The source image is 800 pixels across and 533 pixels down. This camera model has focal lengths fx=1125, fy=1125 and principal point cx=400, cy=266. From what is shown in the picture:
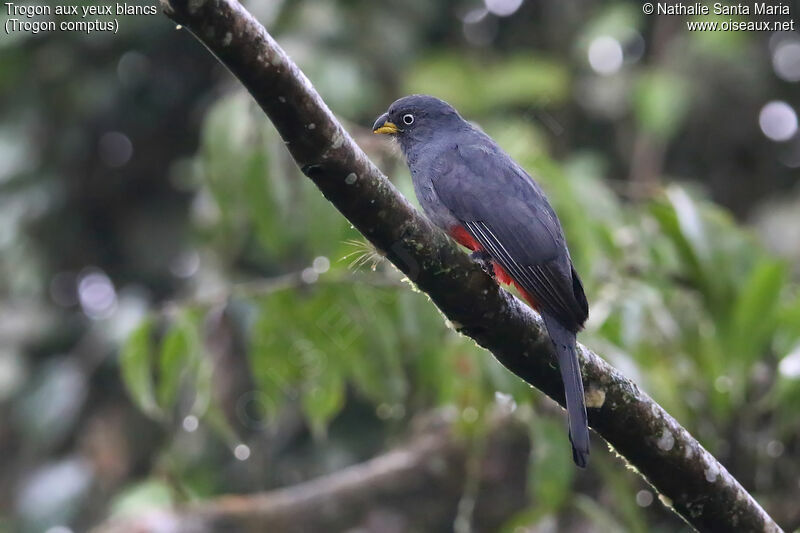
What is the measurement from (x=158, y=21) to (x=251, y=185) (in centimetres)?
365

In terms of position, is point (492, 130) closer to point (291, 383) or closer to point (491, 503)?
point (491, 503)

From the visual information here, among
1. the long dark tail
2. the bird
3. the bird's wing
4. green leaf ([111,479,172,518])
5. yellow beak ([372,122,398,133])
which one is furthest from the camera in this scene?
green leaf ([111,479,172,518])

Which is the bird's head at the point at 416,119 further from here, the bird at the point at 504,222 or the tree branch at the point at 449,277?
the tree branch at the point at 449,277

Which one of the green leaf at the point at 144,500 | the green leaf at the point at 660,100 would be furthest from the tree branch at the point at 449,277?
the green leaf at the point at 660,100

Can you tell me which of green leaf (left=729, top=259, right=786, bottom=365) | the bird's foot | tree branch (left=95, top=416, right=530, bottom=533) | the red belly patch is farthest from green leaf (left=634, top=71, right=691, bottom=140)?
the bird's foot

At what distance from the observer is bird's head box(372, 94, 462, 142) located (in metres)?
4.19

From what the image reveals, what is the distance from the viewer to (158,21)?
765cm

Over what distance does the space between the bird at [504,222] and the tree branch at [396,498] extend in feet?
5.85

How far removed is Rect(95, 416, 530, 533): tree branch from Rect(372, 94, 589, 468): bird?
1.78 meters

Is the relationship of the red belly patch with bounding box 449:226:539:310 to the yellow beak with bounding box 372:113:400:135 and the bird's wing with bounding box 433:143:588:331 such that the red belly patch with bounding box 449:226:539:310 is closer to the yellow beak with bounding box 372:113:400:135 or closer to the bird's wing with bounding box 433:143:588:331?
the bird's wing with bounding box 433:143:588:331

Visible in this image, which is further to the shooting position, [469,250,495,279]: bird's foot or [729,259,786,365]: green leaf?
[729,259,786,365]: green leaf

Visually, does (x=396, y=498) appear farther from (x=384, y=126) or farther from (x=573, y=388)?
(x=573, y=388)

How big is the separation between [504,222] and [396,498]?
7.46 feet

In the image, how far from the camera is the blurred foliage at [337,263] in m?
4.16
